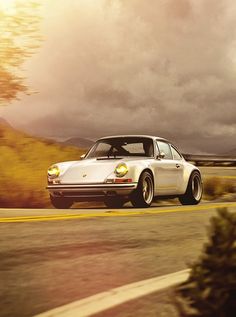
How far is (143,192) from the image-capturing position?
12.8 m

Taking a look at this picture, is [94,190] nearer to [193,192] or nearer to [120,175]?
[120,175]

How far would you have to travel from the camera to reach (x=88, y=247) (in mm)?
7004

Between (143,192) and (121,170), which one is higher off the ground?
(121,170)

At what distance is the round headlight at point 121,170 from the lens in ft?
40.7

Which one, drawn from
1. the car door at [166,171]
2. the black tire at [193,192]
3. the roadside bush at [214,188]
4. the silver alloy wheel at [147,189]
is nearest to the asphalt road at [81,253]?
the silver alloy wheel at [147,189]

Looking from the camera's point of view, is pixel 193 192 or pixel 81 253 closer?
pixel 81 253

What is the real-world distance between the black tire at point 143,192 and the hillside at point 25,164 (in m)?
2.71

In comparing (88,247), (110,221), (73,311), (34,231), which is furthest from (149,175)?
(73,311)

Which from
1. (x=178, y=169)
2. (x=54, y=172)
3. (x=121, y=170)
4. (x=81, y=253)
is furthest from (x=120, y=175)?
(x=81, y=253)

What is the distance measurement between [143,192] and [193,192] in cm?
264

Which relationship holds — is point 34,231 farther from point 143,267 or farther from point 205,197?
point 205,197

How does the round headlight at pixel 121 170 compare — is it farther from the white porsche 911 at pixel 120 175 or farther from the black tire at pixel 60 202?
the black tire at pixel 60 202

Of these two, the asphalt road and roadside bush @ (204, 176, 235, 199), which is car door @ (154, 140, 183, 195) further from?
roadside bush @ (204, 176, 235, 199)

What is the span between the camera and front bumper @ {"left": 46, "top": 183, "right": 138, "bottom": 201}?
12.4 m
